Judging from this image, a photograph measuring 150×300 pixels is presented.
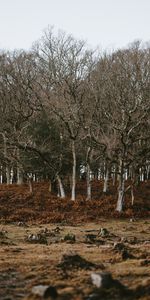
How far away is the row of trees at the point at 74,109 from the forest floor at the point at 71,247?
232 centimetres

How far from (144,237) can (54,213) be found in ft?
32.3

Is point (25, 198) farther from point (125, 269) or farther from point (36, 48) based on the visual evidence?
point (125, 269)

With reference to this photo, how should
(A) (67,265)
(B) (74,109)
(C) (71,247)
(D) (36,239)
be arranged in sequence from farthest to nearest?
(B) (74,109), (D) (36,239), (C) (71,247), (A) (67,265)

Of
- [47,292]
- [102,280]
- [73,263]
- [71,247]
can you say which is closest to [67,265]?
[73,263]

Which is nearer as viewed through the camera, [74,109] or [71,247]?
[71,247]

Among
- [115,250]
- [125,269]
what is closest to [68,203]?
[115,250]

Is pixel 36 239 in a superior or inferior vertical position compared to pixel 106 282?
inferior

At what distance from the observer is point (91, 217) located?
100 feet

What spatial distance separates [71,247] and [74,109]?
19654mm

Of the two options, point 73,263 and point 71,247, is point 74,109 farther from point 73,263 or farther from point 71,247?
point 73,263

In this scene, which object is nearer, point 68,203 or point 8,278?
point 8,278

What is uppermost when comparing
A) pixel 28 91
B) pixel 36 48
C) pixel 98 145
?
pixel 36 48

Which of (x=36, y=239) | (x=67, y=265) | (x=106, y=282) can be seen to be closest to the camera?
(x=106, y=282)

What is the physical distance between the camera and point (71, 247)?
18219 millimetres
